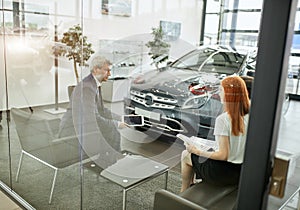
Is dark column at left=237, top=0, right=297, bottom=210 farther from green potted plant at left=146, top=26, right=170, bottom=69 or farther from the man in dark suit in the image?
green potted plant at left=146, top=26, right=170, bottom=69

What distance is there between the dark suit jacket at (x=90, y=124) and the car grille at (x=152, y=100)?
3.36 feet

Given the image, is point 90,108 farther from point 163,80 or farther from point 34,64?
point 34,64

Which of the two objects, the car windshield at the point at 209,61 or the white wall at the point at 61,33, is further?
the white wall at the point at 61,33

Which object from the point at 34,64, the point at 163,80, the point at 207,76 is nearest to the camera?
the point at 207,76

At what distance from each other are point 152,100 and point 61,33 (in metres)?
1.95

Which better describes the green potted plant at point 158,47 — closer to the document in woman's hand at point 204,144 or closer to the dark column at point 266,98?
the document in woman's hand at point 204,144

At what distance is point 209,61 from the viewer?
3.76m

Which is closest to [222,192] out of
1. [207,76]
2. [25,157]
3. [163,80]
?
[207,76]

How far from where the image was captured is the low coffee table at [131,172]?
94.0 inches

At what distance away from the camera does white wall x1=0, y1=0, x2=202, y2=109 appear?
389 cm

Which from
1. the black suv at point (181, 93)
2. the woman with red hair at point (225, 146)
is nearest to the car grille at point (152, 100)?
the black suv at point (181, 93)

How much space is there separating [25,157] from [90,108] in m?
0.85

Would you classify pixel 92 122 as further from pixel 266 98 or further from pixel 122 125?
pixel 266 98

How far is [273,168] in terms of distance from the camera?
1.01 metres
